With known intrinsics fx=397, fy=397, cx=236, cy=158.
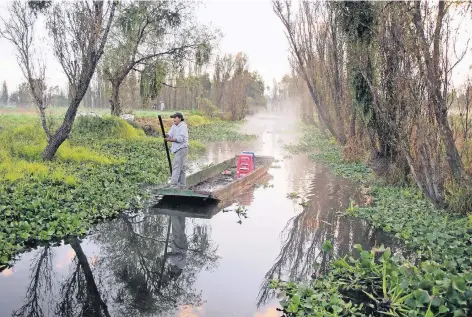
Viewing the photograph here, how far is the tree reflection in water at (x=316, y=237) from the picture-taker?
18.8ft

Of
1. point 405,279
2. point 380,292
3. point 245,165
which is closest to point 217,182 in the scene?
point 245,165

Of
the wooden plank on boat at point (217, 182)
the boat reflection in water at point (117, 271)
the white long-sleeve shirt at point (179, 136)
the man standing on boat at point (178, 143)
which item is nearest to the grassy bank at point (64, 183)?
the boat reflection in water at point (117, 271)

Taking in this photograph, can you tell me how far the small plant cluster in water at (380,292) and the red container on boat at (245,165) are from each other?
6.75m

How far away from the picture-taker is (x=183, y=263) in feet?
19.6

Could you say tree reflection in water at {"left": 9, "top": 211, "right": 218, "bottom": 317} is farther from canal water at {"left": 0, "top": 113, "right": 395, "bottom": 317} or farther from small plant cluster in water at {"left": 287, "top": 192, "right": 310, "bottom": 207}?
small plant cluster in water at {"left": 287, "top": 192, "right": 310, "bottom": 207}

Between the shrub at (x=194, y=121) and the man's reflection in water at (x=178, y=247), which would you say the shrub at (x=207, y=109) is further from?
the man's reflection in water at (x=178, y=247)

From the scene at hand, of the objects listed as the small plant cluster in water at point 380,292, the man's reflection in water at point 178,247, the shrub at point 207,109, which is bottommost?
the man's reflection in water at point 178,247

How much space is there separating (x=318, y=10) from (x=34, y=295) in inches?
680

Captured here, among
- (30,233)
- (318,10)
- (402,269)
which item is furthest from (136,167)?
(318,10)

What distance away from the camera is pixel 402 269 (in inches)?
180

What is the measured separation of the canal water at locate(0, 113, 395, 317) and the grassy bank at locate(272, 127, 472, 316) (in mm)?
419

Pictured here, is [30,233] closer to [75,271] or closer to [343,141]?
[75,271]

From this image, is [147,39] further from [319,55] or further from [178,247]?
[178,247]

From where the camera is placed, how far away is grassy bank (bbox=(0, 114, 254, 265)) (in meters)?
6.52
